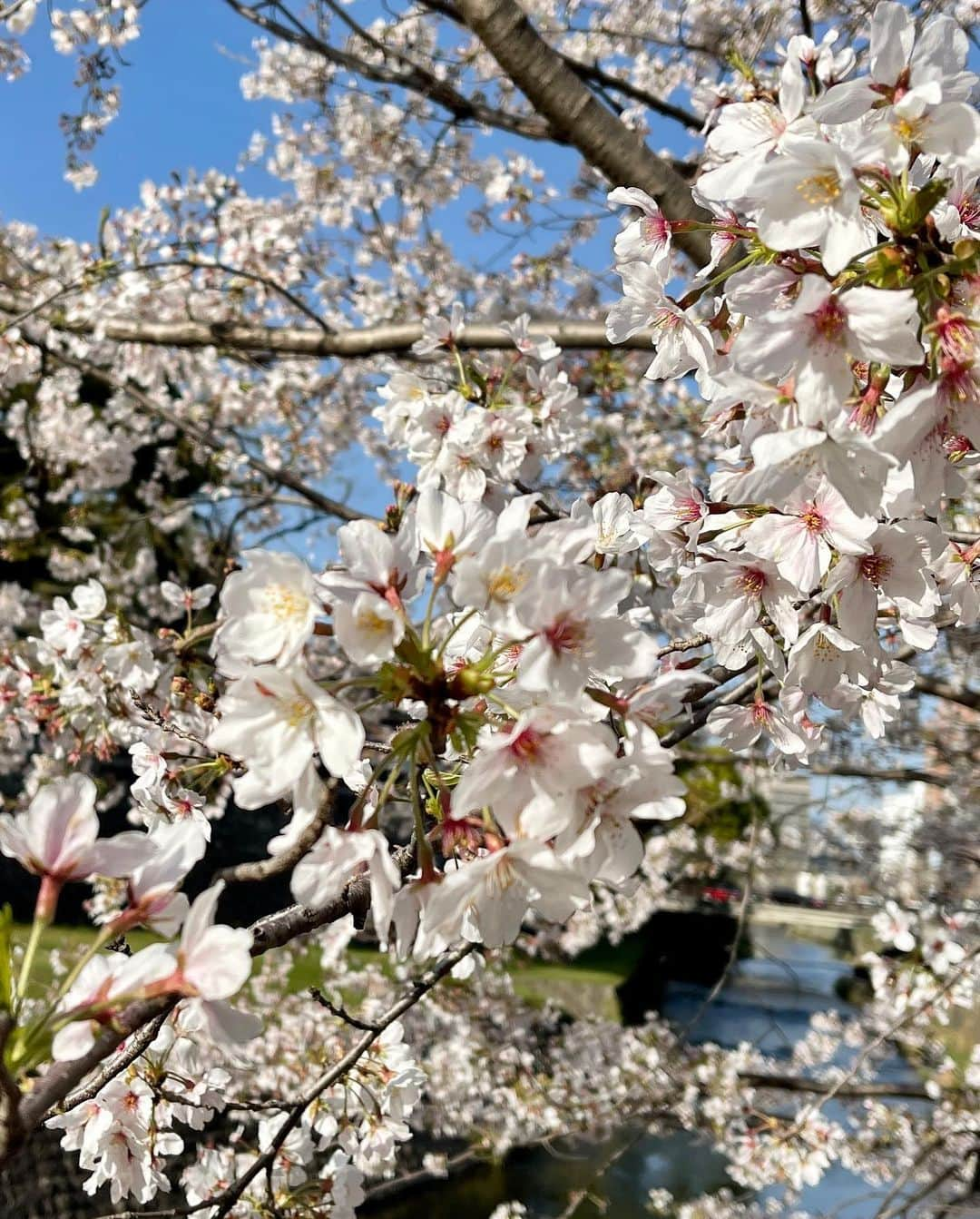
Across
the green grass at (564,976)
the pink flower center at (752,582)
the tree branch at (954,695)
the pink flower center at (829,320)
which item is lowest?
the green grass at (564,976)

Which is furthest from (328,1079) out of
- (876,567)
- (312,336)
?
(312,336)

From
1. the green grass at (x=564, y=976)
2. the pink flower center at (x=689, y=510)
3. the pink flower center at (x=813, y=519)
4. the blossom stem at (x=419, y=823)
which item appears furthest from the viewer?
the green grass at (x=564, y=976)

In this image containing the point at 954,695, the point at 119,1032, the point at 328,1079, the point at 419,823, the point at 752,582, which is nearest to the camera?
the point at 119,1032

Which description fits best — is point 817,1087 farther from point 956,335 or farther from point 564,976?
point 564,976

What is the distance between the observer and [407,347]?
352 cm

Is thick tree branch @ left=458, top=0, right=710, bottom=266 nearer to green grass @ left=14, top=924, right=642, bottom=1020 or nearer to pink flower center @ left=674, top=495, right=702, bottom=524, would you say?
pink flower center @ left=674, top=495, right=702, bottom=524

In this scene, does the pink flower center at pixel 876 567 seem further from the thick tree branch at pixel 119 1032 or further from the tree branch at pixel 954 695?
the tree branch at pixel 954 695

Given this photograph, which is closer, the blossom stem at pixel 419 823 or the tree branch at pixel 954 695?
the blossom stem at pixel 419 823

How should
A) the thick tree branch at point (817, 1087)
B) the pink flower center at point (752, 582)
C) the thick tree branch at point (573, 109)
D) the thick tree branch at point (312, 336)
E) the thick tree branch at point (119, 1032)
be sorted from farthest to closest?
the thick tree branch at point (817, 1087) → the thick tree branch at point (312, 336) → the thick tree branch at point (573, 109) → the pink flower center at point (752, 582) → the thick tree branch at point (119, 1032)

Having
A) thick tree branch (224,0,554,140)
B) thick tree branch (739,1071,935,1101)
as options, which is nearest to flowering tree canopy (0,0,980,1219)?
thick tree branch (224,0,554,140)

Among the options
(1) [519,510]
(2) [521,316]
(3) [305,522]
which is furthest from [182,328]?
(1) [519,510]

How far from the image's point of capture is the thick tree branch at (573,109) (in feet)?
7.30

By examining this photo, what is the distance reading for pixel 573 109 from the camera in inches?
90.6

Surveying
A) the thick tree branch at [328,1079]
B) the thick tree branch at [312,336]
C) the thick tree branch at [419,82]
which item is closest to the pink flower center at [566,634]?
the thick tree branch at [328,1079]
